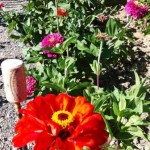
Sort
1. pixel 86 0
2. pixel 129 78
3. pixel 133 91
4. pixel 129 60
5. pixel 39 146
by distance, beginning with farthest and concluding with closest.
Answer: pixel 86 0
pixel 129 60
pixel 129 78
pixel 133 91
pixel 39 146

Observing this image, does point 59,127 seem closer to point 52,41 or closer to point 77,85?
point 77,85

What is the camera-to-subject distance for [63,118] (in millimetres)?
884

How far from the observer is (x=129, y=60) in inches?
117

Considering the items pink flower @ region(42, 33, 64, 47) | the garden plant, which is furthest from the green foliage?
pink flower @ region(42, 33, 64, 47)

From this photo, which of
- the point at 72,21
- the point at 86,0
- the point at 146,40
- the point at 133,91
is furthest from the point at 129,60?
the point at 133,91

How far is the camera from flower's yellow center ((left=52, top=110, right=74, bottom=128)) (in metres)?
0.87

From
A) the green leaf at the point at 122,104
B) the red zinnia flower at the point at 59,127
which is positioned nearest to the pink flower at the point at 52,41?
the green leaf at the point at 122,104

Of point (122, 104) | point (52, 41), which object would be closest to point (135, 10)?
point (52, 41)

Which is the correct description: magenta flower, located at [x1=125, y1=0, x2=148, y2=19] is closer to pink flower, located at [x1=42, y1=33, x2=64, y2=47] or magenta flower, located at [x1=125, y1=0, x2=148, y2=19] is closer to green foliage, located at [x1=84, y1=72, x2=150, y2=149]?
pink flower, located at [x1=42, y1=33, x2=64, y2=47]

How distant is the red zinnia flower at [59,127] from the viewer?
84cm

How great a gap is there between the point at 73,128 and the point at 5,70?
0.27 m

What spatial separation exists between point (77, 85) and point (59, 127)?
1132mm

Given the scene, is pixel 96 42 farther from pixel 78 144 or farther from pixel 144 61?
pixel 78 144

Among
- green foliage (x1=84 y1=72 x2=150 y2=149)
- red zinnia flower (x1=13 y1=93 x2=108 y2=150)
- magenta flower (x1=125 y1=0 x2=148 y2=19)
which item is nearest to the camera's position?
red zinnia flower (x1=13 y1=93 x2=108 y2=150)
